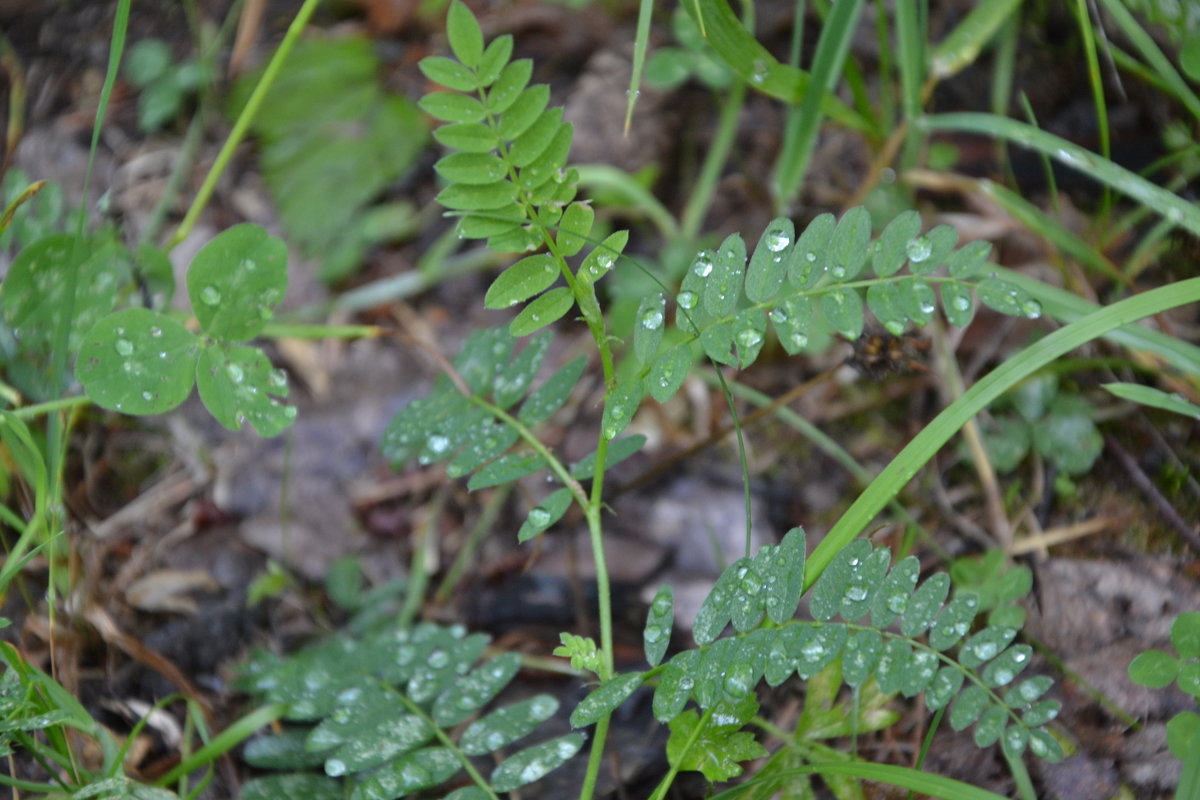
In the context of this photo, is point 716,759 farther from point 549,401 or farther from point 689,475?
point 689,475

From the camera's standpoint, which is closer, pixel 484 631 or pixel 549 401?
pixel 549 401

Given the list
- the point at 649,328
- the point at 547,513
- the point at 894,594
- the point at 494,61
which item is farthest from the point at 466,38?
the point at 894,594

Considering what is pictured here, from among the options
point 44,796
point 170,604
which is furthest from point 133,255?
point 44,796

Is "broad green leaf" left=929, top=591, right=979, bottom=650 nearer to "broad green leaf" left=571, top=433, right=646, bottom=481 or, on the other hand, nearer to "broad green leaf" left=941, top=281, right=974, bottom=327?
"broad green leaf" left=941, top=281, right=974, bottom=327

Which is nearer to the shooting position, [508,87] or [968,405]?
[508,87]

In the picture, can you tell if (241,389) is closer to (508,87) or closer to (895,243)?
(508,87)

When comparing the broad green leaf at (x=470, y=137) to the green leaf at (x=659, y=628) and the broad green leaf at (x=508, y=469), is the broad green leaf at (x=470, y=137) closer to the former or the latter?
the broad green leaf at (x=508, y=469)
